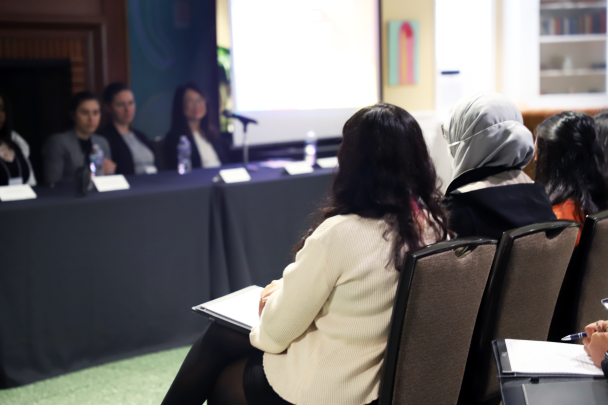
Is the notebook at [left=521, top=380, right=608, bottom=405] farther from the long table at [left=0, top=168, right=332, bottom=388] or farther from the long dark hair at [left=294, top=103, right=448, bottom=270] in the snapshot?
the long table at [left=0, top=168, right=332, bottom=388]

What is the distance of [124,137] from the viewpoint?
3.59 metres

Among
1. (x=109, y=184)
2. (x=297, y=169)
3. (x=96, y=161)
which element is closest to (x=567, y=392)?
(x=109, y=184)

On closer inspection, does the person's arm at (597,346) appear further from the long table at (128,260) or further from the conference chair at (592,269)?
the long table at (128,260)

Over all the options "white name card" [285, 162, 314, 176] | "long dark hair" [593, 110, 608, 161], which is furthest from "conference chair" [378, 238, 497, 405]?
"white name card" [285, 162, 314, 176]

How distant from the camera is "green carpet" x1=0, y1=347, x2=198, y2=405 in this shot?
2.10m

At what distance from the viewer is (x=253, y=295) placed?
1560mm

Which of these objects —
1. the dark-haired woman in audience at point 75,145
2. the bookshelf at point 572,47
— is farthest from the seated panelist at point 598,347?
the bookshelf at point 572,47

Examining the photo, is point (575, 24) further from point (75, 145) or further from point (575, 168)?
point (75, 145)

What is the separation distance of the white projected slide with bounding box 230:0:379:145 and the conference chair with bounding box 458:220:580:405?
2691mm

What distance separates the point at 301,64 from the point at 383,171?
301 cm

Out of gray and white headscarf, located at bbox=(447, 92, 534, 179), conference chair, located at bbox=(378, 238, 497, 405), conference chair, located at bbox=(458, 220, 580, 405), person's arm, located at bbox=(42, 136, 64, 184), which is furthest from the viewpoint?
person's arm, located at bbox=(42, 136, 64, 184)

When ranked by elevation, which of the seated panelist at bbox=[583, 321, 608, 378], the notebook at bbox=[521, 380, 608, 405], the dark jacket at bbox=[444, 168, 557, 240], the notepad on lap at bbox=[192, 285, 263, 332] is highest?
the dark jacket at bbox=[444, 168, 557, 240]

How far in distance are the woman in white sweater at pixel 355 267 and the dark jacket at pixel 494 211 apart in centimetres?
21

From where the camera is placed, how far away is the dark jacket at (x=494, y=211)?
56.4 inches
